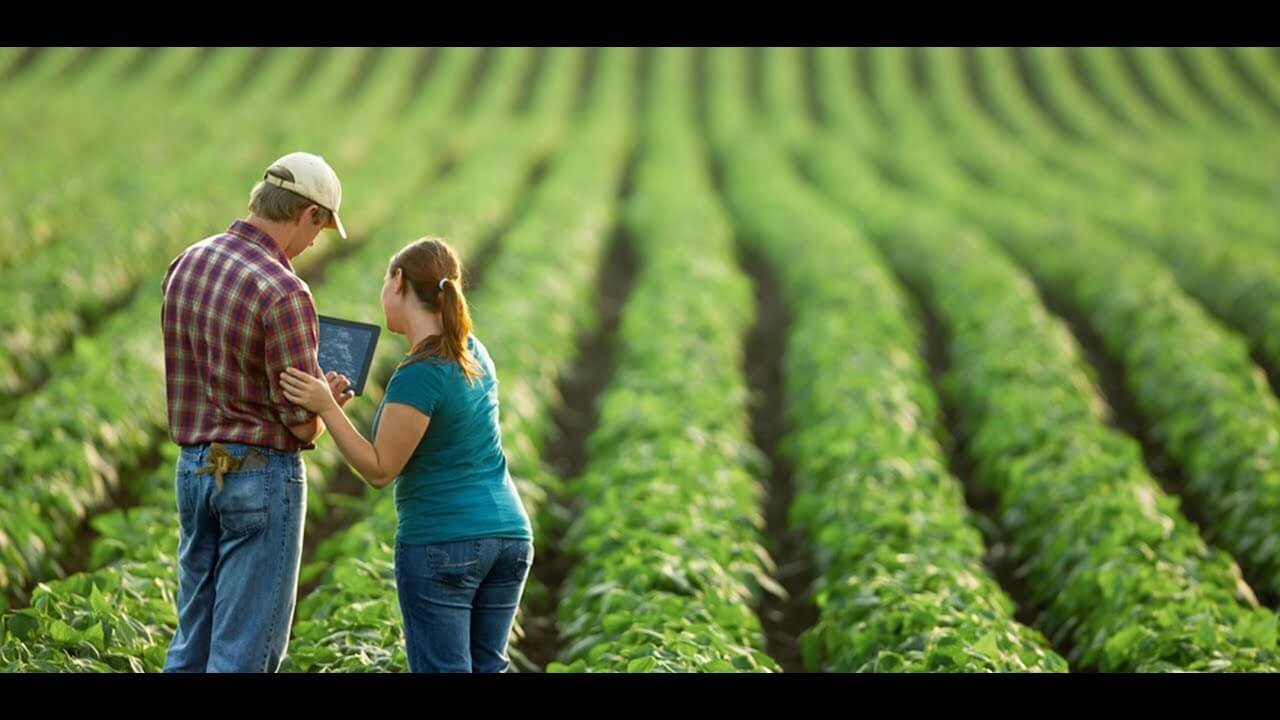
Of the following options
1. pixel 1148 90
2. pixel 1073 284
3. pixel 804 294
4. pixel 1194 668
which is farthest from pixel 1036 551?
pixel 1148 90

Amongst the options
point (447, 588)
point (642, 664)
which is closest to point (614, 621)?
point (642, 664)

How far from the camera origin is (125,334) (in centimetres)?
980

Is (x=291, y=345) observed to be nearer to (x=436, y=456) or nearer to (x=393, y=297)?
(x=393, y=297)

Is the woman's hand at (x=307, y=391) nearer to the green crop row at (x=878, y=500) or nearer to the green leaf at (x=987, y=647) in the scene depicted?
the green crop row at (x=878, y=500)

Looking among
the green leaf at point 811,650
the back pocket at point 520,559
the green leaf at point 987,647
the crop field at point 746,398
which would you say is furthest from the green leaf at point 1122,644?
the back pocket at point 520,559

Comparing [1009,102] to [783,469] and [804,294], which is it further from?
[783,469]

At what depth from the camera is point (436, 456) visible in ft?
11.9

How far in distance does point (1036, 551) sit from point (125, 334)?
6.91 meters

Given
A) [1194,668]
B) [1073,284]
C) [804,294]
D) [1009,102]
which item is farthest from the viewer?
[1009,102]

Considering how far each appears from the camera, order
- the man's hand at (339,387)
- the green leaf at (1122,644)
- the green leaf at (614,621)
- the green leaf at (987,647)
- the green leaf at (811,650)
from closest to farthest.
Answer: the man's hand at (339,387)
the green leaf at (987,647)
the green leaf at (614,621)
the green leaf at (1122,644)
the green leaf at (811,650)

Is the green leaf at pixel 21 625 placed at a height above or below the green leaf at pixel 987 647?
Answer: above

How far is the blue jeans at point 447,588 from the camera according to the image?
3.63 m

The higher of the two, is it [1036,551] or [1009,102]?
[1009,102]

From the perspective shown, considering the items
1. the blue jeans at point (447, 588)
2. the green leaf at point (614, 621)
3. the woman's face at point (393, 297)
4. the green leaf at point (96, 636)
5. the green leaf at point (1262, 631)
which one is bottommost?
the green leaf at point (1262, 631)
